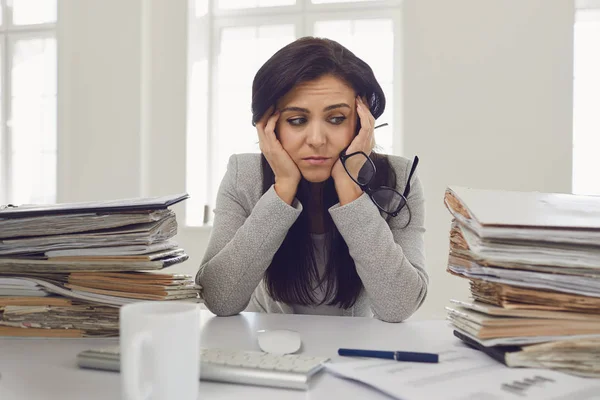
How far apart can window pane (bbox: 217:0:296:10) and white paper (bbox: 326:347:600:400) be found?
9.13 ft

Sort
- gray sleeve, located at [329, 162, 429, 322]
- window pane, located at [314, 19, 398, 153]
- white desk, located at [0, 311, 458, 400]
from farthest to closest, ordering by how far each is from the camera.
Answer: window pane, located at [314, 19, 398, 153]
gray sleeve, located at [329, 162, 429, 322]
white desk, located at [0, 311, 458, 400]

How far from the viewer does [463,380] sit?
604 millimetres

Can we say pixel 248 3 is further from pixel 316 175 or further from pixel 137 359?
pixel 137 359

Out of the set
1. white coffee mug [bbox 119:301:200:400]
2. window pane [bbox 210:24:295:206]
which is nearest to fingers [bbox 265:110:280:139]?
white coffee mug [bbox 119:301:200:400]

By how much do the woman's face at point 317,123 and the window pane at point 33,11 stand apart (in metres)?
2.70

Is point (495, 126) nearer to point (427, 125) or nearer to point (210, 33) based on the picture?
point (427, 125)

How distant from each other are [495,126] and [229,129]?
153 centimetres

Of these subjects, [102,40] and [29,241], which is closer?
[29,241]

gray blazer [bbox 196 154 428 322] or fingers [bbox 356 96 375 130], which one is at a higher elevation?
fingers [bbox 356 96 375 130]

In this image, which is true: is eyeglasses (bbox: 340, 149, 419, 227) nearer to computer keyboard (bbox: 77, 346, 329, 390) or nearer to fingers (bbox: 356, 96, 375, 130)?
fingers (bbox: 356, 96, 375, 130)

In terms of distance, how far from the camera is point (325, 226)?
1353mm

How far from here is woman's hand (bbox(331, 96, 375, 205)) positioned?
3.83 ft

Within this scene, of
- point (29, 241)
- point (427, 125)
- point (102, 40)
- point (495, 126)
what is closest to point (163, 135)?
point (102, 40)

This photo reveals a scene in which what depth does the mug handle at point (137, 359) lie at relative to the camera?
465mm
